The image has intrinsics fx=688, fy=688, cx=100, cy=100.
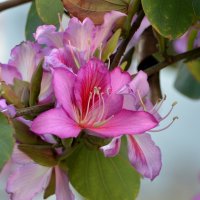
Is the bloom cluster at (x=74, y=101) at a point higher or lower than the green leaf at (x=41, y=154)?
higher

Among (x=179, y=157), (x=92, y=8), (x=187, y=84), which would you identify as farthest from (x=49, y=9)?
(x=179, y=157)

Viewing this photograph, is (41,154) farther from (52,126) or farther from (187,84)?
(187,84)

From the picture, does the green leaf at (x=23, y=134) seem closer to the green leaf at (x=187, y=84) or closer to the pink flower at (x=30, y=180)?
the pink flower at (x=30, y=180)

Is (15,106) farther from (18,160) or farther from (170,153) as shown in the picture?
(170,153)

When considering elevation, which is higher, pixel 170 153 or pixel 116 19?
pixel 116 19

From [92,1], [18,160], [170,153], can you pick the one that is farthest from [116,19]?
[170,153]

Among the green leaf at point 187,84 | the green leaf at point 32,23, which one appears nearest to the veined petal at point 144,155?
the green leaf at point 32,23

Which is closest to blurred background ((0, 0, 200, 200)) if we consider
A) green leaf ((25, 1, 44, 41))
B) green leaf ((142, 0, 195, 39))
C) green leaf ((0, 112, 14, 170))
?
green leaf ((25, 1, 44, 41))
